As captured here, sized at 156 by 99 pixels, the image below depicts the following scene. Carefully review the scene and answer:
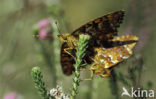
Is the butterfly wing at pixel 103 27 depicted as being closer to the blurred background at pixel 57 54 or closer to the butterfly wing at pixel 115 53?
the butterfly wing at pixel 115 53

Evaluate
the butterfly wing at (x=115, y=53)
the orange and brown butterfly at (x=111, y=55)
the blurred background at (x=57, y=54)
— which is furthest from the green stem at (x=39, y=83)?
the butterfly wing at (x=115, y=53)

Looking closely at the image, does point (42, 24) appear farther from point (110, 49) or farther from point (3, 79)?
point (110, 49)

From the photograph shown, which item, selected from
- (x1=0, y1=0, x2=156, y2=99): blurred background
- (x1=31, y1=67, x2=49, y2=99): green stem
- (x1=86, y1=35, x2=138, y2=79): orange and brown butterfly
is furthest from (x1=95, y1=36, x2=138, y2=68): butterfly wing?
(x1=31, y1=67, x2=49, y2=99): green stem

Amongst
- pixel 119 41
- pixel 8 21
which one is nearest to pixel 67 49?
pixel 119 41

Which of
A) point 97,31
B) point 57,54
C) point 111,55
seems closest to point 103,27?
point 97,31

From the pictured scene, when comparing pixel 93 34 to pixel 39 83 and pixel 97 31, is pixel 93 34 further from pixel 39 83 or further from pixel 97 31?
pixel 39 83

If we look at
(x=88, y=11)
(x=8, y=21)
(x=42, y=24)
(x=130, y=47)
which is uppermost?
(x=88, y=11)

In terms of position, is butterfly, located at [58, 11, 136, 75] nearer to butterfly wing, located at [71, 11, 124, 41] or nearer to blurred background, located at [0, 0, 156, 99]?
butterfly wing, located at [71, 11, 124, 41]
